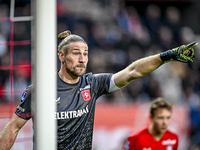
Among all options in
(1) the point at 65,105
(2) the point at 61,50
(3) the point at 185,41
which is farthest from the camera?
(3) the point at 185,41

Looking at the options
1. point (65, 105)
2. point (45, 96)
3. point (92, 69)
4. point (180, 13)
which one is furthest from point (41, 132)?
point (180, 13)

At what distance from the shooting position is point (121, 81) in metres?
2.86

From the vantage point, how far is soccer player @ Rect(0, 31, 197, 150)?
2623mm

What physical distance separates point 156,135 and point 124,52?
4.35 meters

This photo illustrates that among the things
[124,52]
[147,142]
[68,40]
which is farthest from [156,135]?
[124,52]

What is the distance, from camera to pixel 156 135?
14.3 ft

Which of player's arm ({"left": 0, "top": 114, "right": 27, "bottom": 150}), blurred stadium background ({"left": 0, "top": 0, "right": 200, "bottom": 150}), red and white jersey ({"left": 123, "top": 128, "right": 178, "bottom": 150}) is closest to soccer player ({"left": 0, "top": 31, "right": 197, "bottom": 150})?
player's arm ({"left": 0, "top": 114, "right": 27, "bottom": 150})

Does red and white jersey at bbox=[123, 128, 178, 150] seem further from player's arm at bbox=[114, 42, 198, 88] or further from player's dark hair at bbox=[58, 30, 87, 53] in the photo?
player's dark hair at bbox=[58, 30, 87, 53]

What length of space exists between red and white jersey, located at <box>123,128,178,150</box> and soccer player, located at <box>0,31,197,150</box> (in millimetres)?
1517

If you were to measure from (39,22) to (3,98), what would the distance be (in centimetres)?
456

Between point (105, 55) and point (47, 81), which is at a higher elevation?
point (105, 55)

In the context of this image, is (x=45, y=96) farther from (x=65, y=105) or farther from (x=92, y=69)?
(x=92, y=69)

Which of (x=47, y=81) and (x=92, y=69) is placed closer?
(x=47, y=81)

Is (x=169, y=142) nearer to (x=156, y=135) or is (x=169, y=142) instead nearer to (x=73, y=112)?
(x=156, y=135)
